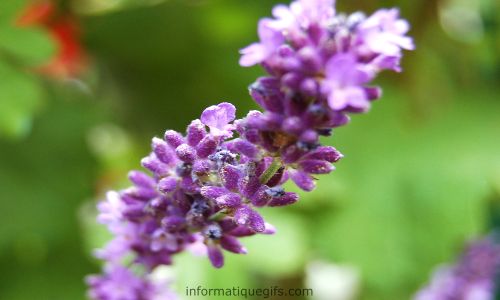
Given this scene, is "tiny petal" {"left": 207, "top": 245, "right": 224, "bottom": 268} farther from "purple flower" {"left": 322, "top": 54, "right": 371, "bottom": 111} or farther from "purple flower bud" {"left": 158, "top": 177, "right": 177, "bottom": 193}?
"purple flower" {"left": 322, "top": 54, "right": 371, "bottom": 111}

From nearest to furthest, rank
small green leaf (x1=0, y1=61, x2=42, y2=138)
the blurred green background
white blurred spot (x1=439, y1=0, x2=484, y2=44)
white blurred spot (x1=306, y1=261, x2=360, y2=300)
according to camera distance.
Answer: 1. small green leaf (x1=0, y1=61, x2=42, y2=138)
2. the blurred green background
3. white blurred spot (x1=306, y1=261, x2=360, y2=300)
4. white blurred spot (x1=439, y1=0, x2=484, y2=44)

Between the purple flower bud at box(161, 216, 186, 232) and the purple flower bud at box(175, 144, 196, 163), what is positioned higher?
the purple flower bud at box(175, 144, 196, 163)

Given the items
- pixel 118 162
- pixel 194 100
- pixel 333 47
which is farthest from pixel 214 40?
pixel 333 47

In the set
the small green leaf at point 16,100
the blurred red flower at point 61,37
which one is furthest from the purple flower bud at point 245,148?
the blurred red flower at point 61,37

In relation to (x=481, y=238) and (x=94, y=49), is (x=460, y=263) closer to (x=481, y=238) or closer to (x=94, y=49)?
(x=481, y=238)

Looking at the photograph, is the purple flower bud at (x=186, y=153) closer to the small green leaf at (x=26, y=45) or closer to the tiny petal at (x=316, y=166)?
the tiny petal at (x=316, y=166)

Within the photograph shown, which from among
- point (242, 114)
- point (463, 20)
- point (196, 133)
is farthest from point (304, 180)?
point (463, 20)

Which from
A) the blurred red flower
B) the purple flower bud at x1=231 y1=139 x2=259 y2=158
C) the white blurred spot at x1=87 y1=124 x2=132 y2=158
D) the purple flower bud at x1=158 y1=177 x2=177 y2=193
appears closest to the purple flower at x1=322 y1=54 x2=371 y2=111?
the purple flower bud at x1=231 y1=139 x2=259 y2=158
